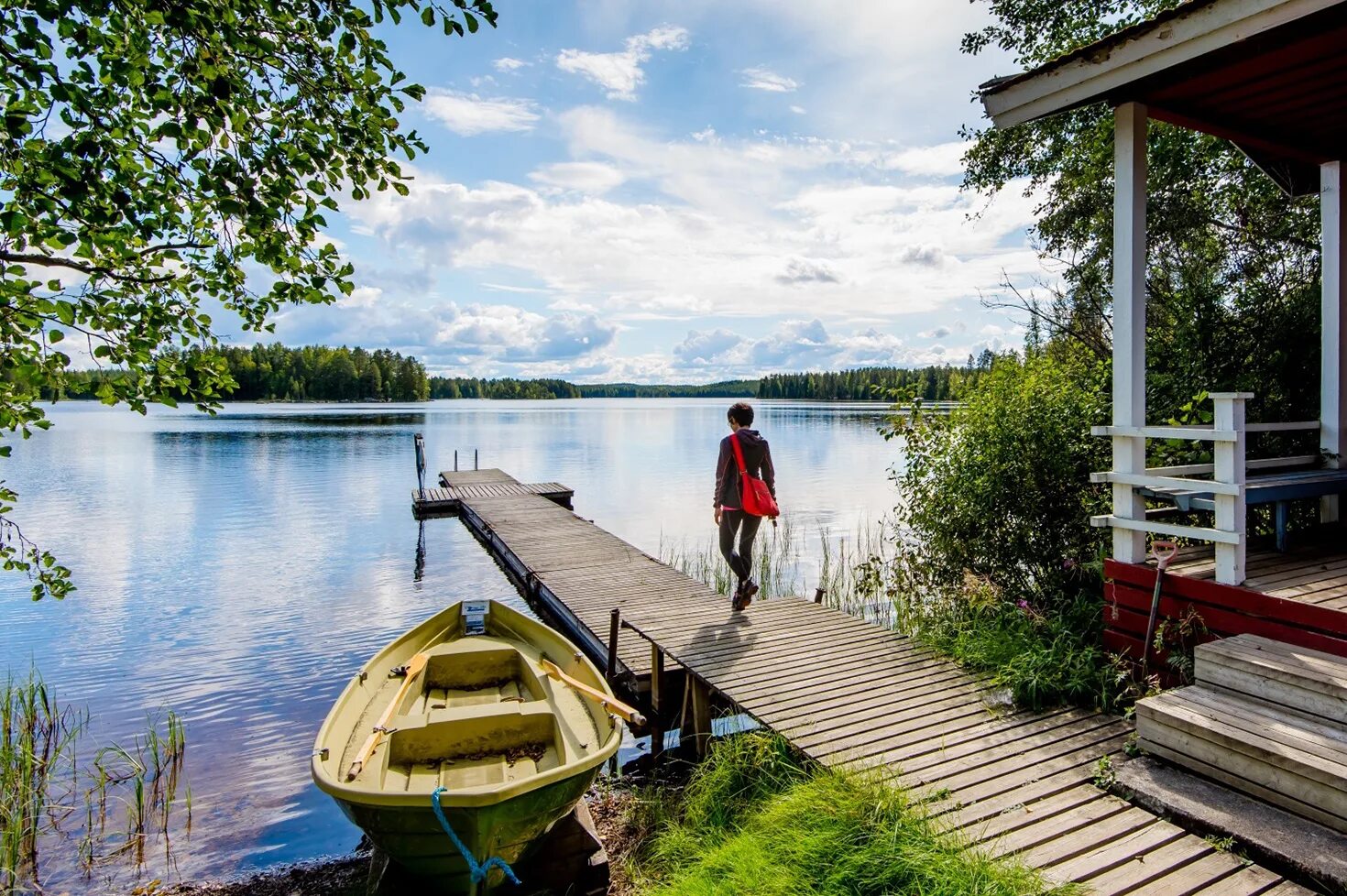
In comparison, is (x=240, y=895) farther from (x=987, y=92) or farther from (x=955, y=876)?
(x=987, y=92)

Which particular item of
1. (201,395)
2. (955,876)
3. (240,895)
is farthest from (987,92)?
(240,895)

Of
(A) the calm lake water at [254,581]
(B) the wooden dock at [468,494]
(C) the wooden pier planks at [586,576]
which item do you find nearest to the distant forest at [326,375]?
(A) the calm lake water at [254,581]

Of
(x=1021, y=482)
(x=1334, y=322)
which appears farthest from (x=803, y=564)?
(x=1334, y=322)

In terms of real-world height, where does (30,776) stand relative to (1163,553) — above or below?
A: below

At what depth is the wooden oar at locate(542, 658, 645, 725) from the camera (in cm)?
541

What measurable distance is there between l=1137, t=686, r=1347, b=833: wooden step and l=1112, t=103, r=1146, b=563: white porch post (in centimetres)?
124

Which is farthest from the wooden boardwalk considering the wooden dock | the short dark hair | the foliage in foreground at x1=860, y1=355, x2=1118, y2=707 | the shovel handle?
the wooden dock

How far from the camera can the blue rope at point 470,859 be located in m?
4.05

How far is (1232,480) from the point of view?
15.0 ft

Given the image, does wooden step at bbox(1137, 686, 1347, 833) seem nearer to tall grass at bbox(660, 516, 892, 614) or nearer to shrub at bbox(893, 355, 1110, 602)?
shrub at bbox(893, 355, 1110, 602)

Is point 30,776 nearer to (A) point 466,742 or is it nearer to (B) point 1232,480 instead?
(A) point 466,742

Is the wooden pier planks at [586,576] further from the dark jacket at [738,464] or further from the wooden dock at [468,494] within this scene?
the wooden dock at [468,494]

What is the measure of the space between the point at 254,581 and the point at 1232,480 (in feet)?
49.3

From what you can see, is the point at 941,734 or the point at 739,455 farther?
the point at 739,455
